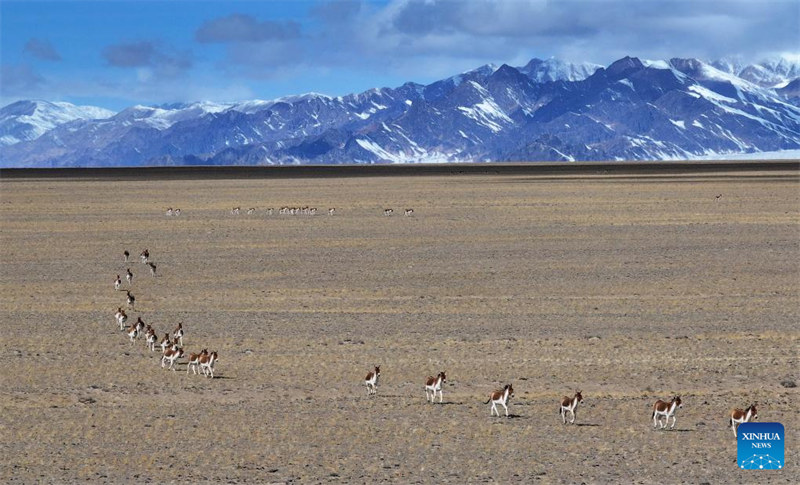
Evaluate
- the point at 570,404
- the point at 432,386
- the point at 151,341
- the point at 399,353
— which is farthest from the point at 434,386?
the point at 151,341

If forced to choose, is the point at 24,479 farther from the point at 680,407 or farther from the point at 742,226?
the point at 742,226

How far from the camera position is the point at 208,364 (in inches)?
615

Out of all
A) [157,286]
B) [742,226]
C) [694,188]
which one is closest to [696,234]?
[742,226]

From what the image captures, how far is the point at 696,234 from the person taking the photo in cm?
3706

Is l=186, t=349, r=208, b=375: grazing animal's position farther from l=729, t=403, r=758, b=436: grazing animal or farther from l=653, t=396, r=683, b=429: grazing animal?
l=729, t=403, r=758, b=436: grazing animal

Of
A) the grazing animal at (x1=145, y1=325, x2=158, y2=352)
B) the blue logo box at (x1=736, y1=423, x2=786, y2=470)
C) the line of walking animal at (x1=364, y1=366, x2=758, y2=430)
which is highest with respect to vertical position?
the grazing animal at (x1=145, y1=325, x2=158, y2=352)

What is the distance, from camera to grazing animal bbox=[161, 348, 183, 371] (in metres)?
16.1

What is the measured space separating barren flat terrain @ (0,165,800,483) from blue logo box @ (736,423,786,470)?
15 cm

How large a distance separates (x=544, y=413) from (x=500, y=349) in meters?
4.06

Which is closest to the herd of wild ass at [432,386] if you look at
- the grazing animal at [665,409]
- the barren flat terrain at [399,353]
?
the grazing animal at [665,409]

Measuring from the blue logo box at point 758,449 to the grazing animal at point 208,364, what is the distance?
24.5ft

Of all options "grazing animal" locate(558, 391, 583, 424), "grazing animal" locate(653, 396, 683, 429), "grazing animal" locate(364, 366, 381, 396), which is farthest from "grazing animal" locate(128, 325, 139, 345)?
"grazing animal" locate(653, 396, 683, 429)

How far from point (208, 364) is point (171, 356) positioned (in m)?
0.86

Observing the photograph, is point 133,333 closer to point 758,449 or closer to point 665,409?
point 665,409
